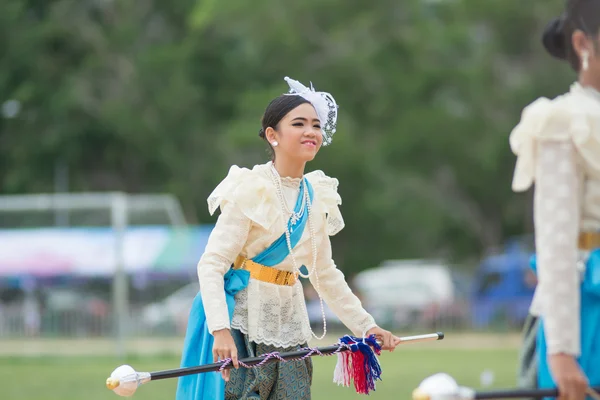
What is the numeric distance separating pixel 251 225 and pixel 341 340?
0.57 meters

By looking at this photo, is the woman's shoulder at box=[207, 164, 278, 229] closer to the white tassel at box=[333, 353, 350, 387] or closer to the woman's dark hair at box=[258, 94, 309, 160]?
the woman's dark hair at box=[258, 94, 309, 160]

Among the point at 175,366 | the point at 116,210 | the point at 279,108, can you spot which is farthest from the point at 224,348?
the point at 116,210

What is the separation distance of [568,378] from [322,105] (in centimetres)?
214

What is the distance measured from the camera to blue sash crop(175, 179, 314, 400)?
478cm

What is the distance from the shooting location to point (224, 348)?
453 cm

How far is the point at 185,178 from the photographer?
1487 inches

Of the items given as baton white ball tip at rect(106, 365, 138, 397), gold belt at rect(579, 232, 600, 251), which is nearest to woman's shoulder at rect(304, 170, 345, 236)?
baton white ball tip at rect(106, 365, 138, 397)

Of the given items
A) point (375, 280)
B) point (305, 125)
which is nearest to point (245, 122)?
point (375, 280)

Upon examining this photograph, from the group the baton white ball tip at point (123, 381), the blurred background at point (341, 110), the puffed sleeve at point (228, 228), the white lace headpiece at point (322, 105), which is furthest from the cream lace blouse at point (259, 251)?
the blurred background at point (341, 110)

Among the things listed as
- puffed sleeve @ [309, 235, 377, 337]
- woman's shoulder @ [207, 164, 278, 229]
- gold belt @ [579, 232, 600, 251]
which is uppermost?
woman's shoulder @ [207, 164, 278, 229]

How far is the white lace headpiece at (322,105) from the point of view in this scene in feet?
16.5

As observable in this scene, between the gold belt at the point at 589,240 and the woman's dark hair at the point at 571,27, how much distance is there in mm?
501

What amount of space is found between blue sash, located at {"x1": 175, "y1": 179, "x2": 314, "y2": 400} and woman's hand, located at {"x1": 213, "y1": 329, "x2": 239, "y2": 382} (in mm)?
201

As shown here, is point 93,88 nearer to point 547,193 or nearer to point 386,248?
point 386,248
